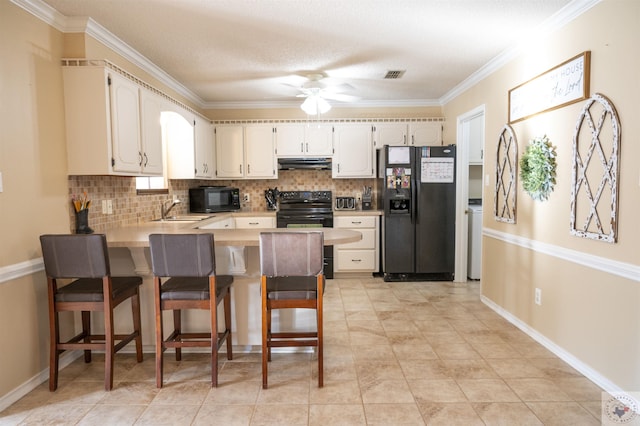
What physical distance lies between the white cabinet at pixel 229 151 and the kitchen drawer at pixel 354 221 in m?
1.48

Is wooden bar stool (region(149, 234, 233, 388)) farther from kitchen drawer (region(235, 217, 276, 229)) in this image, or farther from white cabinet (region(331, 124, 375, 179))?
white cabinet (region(331, 124, 375, 179))

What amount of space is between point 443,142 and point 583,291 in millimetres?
3104

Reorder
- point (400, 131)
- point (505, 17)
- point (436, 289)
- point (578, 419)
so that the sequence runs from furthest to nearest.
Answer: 1. point (400, 131)
2. point (436, 289)
3. point (505, 17)
4. point (578, 419)

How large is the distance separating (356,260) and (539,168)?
271cm

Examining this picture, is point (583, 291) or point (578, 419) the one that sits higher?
point (583, 291)

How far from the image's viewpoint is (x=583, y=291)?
246cm

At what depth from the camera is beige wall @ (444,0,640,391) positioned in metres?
2.09

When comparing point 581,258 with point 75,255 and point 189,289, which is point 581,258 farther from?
point 75,255

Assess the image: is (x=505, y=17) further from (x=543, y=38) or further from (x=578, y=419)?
(x=578, y=419)

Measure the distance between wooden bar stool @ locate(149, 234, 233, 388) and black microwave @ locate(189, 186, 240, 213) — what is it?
237 centimetres

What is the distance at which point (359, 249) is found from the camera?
5.06 meters

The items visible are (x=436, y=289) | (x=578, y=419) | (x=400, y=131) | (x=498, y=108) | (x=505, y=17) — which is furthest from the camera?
(x=400, y=131)

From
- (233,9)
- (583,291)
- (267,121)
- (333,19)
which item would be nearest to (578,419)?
(583,291)

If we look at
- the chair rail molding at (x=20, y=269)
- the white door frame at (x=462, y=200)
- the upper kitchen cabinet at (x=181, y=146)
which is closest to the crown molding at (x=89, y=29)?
the upper kitchen cabinet at (x=181, y=146)
